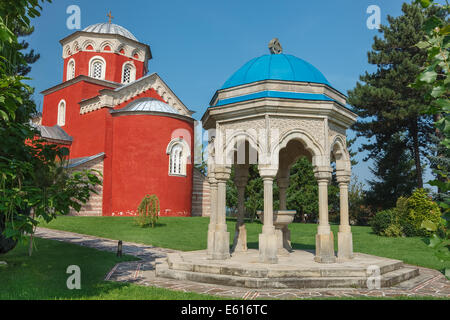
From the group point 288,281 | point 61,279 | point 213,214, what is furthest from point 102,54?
point 288,281

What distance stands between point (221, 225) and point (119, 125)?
15593 mm

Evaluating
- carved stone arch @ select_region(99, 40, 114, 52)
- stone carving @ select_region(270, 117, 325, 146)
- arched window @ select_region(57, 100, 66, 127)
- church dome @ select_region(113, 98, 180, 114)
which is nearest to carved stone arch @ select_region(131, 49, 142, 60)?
carved stone arch @ select_region(99, 40, 114, 52)

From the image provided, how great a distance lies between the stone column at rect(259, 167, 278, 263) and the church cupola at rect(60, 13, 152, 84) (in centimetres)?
2028

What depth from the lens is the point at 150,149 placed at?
21.2m

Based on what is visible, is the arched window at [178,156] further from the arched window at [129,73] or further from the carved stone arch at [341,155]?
the carved stone arch at [341,155]

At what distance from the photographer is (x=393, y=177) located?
2405cm

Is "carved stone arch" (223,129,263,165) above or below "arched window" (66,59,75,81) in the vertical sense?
below

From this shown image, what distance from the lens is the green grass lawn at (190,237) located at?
1083 cm

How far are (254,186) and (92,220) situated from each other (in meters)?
9.27

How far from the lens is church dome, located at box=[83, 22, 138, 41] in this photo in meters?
25.2

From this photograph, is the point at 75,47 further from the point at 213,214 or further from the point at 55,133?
the point at 213,214

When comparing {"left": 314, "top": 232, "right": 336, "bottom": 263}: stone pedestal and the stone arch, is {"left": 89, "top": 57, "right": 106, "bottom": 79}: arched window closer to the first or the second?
the stone arch

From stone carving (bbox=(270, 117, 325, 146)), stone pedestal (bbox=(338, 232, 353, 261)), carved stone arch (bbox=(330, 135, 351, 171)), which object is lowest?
stone pedestal (bbox=(338, 232, 353, 261))
